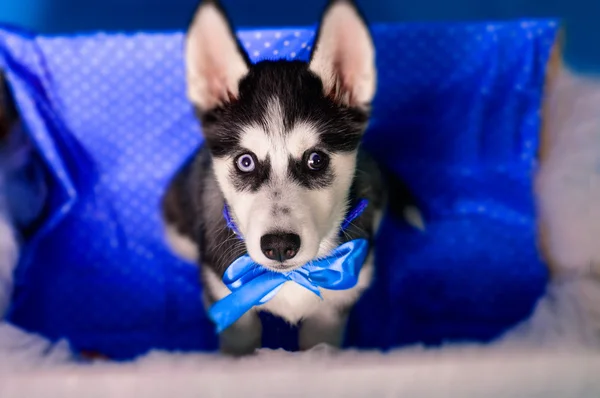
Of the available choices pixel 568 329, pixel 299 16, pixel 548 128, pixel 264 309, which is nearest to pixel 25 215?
pixel 264 309

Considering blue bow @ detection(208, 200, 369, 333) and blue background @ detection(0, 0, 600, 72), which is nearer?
blue bow @ detection(208, 200, 369, 333)

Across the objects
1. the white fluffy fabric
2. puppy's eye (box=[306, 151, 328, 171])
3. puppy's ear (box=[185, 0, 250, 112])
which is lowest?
the white fluffy fabric

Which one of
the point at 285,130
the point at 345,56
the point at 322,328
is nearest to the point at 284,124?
the point at 285,130

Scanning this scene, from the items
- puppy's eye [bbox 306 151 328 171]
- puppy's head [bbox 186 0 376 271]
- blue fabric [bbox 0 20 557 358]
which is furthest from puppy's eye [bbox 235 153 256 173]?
blue fabric [bbox 0 20 557 358]

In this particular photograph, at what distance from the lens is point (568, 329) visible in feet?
6.00

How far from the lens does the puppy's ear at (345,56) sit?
1306 mm

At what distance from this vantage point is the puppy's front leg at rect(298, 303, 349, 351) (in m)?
1.79

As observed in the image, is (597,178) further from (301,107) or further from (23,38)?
(23,38)

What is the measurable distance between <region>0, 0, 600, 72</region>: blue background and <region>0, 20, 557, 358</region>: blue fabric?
3.13 feet

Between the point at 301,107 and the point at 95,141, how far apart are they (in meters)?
1.46

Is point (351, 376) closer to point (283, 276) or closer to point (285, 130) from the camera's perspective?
point (283, 276)

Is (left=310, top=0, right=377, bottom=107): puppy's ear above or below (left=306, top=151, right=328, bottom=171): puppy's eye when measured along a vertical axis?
above

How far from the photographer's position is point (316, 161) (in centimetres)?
140

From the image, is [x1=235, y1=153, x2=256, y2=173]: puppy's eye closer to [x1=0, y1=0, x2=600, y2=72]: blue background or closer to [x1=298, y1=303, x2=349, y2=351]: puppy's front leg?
[x1=298, y1=303, x2=349, y2=351]: puppy's front leg
